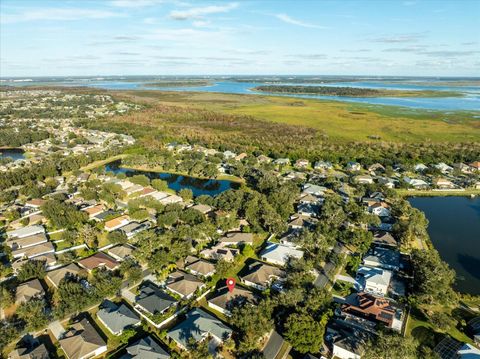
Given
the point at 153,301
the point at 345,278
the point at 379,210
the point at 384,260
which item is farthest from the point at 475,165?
the point at 153,301

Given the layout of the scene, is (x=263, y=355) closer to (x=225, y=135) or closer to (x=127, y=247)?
(x=127, y=247)

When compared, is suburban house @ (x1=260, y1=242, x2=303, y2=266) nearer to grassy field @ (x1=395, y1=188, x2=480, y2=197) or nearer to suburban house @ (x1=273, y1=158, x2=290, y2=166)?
grassy field @ (x1=395, y1=188, x2=480, y2=197)

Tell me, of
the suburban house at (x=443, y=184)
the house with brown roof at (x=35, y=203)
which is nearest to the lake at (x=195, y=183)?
the house with brown roof at (x=35, y=203)

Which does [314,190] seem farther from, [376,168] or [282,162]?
[376,168]

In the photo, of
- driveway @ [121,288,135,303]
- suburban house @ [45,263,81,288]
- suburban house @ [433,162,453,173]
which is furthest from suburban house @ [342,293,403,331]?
suburban house @ [433,162,453,173]

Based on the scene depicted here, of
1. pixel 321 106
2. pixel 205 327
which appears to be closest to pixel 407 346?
pixel 205 327

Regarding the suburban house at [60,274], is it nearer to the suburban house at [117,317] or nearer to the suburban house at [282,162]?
the suburban house at [117,317]
